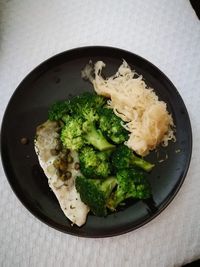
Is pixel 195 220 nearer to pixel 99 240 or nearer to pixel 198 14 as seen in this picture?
pixel 99 240

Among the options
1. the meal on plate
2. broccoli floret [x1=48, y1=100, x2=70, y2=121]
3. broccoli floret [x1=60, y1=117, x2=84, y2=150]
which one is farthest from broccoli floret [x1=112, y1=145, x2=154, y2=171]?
broccoli floret [x1=48, y1=100, x2=70, y2=121]

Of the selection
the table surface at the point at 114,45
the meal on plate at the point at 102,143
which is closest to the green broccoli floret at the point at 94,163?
the meal on plate at the point at 102,143

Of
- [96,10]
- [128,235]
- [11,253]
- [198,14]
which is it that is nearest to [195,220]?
[128,235]

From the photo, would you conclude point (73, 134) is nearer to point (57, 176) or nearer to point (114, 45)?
point (57, 176)

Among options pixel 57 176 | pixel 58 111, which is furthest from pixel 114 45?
pixel 57 176

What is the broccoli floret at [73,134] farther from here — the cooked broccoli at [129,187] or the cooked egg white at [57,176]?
the cooked broccoli at [129,187]

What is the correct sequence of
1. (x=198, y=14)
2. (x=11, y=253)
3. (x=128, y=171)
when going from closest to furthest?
(x=128, y=171) < (x=11, y=253) < (x=198, y=14)
